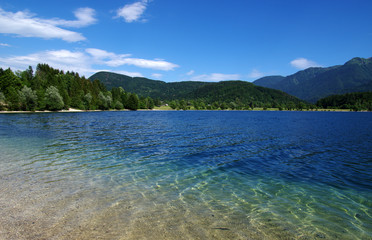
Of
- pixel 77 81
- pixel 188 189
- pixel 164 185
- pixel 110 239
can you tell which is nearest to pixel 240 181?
pixel 188 189

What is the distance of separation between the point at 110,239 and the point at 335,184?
47.0 ft

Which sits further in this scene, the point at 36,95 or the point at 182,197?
the point at 36,95

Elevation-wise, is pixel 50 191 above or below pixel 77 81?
below

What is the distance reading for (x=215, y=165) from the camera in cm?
1819

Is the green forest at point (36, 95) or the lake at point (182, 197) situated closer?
the lake at point (182, 197)

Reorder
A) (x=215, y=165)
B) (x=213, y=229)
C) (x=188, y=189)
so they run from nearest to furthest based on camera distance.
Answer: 1. (x=213, y=229)
2. (x=188, y=189)
3. (x=215, y=165)

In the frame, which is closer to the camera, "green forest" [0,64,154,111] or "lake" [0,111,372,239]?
"lake" [0,111,372,239]

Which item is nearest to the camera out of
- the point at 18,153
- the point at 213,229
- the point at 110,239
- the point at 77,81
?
the point at 110,239

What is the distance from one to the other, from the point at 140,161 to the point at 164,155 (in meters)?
3.25

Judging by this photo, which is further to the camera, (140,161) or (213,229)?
(140,161)

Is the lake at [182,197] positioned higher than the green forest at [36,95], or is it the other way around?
the green forest at [36,95]

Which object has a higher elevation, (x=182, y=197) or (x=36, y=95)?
(x=36, y=95)

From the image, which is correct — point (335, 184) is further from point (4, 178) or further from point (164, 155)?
point (4, 178)

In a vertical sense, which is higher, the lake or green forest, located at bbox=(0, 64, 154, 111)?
green forest, located at bbox=(0, 64, 154, 111)
